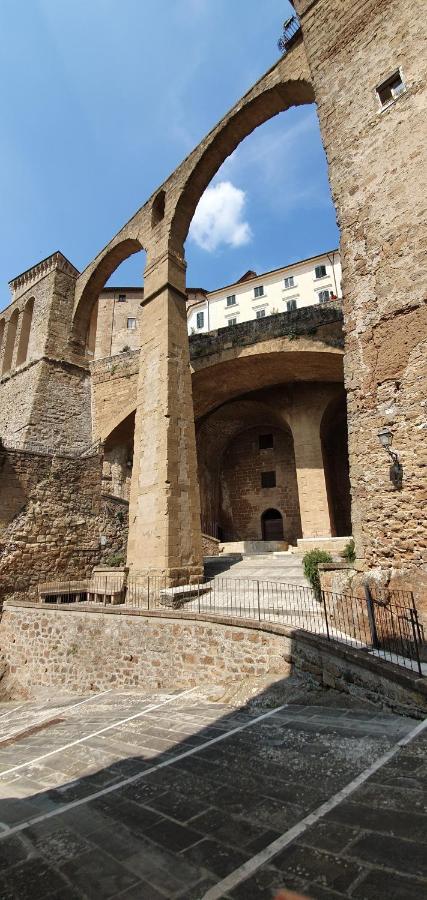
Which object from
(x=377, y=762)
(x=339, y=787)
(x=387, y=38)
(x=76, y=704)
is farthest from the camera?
(x=387, y=38)

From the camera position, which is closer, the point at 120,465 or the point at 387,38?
the point at 387,38

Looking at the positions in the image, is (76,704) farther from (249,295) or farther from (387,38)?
(249,295)

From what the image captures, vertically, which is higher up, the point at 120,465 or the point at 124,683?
the point at 120,465

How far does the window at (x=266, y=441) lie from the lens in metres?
21.5

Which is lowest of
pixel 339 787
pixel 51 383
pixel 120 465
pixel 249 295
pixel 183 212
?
pixel 339 787

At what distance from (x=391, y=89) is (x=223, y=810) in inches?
418

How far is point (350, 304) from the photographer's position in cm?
733

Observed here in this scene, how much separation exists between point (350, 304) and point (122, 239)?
1125 cm

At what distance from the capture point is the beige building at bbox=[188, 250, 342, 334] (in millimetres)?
29172

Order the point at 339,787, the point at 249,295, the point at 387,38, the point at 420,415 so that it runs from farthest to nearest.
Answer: the point at 249,295 < the point at 387,38 < the point at 420,415 < the point at 339,787

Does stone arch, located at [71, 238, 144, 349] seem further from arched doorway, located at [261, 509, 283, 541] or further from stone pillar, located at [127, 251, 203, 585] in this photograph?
arched doorway, located at [261, 509, 283, 541]

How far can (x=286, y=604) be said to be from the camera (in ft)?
24.9

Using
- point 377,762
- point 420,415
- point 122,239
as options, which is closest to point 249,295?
point 122,239

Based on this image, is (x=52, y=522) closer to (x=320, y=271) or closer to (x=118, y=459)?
(x=118, y=459)
